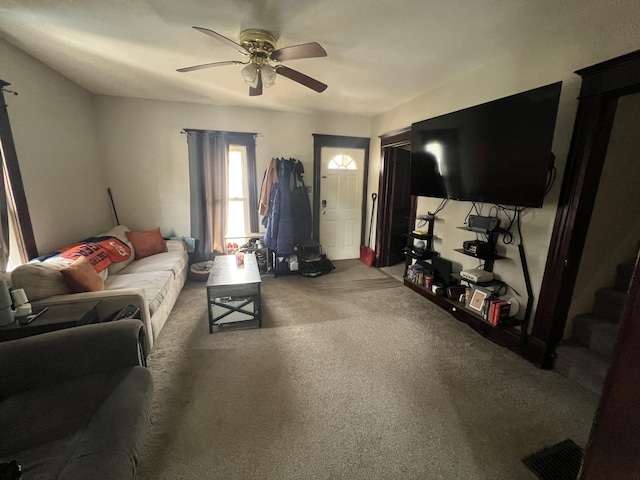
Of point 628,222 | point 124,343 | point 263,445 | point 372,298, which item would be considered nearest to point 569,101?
point 628,222

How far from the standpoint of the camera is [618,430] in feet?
1.56

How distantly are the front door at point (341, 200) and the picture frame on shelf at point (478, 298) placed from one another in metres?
2.47

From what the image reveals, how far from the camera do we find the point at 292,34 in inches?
74.5

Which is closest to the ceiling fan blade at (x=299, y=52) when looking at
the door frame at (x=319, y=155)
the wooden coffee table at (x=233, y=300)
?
the wooden coffee table at (x=233, y=300)

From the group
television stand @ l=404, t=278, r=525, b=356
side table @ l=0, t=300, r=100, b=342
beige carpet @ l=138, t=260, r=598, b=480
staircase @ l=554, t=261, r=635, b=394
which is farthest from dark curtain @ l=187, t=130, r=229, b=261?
staircase @ l=554, t=261, r=635, b=394

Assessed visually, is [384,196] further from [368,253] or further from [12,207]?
[12,207]

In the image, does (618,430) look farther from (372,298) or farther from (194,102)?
(194,102)

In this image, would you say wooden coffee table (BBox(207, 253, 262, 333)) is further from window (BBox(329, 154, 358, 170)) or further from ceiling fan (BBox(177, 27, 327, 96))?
window (BBox(329, 154, 358, 170))

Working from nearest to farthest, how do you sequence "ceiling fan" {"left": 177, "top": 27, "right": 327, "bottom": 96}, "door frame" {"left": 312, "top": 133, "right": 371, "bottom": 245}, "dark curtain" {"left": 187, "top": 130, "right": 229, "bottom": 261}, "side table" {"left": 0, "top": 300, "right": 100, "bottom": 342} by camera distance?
"side table" {"left": 0, "top": 300, "right": 100, "bottom": 342} < "ceiling fan" {"left": 177, "top": 27, "right": 327, "bottom": 96} < "dark curtain" {"left": 187, "top": 130, "right": 229, "bottom": 261} < "door frame" {"left": 312, "top": 133, "right": 371, "bottom": 245}

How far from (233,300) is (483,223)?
2.42 metres

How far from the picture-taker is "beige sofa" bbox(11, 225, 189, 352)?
1803 millimetres

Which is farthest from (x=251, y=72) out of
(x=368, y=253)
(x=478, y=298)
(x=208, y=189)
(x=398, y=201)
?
(x=368, y=253)

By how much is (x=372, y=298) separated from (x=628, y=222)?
2253mm

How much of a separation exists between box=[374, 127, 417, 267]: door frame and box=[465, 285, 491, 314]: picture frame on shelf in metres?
1.89
